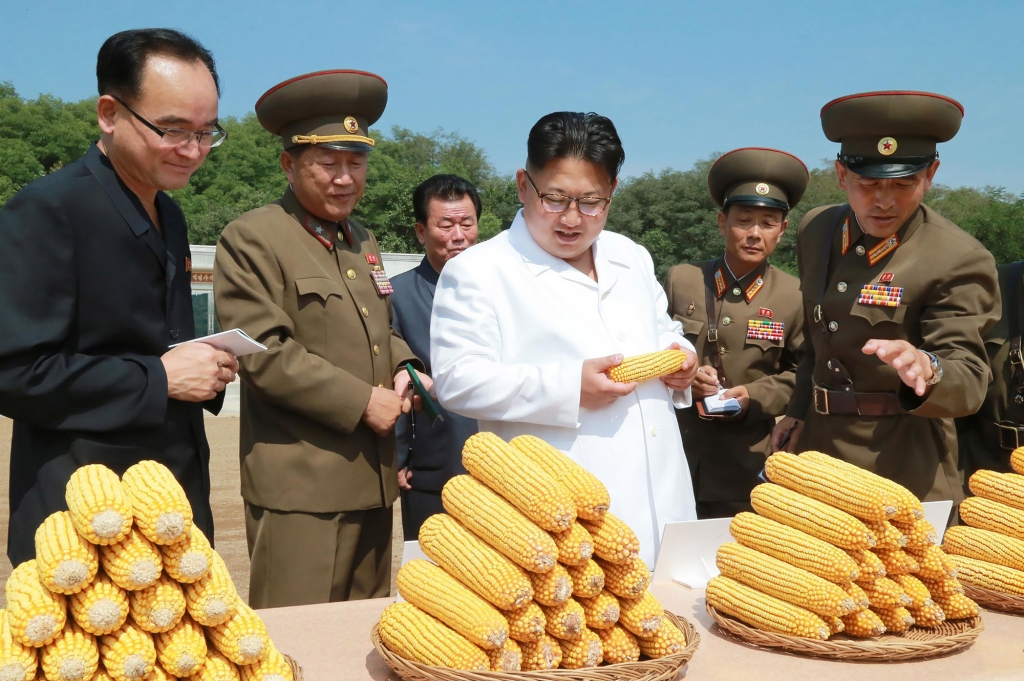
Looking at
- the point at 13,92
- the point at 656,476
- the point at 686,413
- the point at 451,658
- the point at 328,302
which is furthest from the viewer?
the point at 13,92

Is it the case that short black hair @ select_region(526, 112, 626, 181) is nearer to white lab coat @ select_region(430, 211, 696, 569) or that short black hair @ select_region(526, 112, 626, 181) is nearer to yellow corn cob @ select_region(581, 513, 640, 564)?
white lab coat @ select_region(430, 211, 696, 569)

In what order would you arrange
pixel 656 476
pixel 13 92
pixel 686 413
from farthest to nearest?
1. pixel 13 92
2. pixel 686 413
3. pixel 656 476

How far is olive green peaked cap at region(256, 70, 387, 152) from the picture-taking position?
379cm

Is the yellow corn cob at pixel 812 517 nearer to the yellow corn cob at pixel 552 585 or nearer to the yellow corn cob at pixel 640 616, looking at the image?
the yellow corn cob at pixel 640 616

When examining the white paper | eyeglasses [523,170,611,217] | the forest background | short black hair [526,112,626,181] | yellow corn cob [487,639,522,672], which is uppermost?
the forest background

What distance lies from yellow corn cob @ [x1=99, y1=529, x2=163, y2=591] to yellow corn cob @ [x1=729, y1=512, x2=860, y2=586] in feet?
4.89

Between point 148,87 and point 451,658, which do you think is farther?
point 148,87

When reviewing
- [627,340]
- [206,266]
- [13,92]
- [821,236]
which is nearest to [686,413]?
[821,236]

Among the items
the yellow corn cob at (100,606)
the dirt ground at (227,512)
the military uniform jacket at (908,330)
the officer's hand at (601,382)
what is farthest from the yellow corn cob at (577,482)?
the dirt ground at (227,512)

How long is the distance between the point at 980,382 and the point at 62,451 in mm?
2893

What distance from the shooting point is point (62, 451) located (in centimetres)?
240

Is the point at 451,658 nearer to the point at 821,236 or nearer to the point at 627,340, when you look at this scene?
the point at 627,340

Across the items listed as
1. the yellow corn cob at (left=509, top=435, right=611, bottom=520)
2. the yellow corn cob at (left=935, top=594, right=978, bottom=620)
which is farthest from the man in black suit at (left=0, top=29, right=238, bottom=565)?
the yellow corn cob at (left=935, top=594, right=978, bottom=620)

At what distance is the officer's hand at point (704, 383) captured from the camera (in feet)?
14.1
